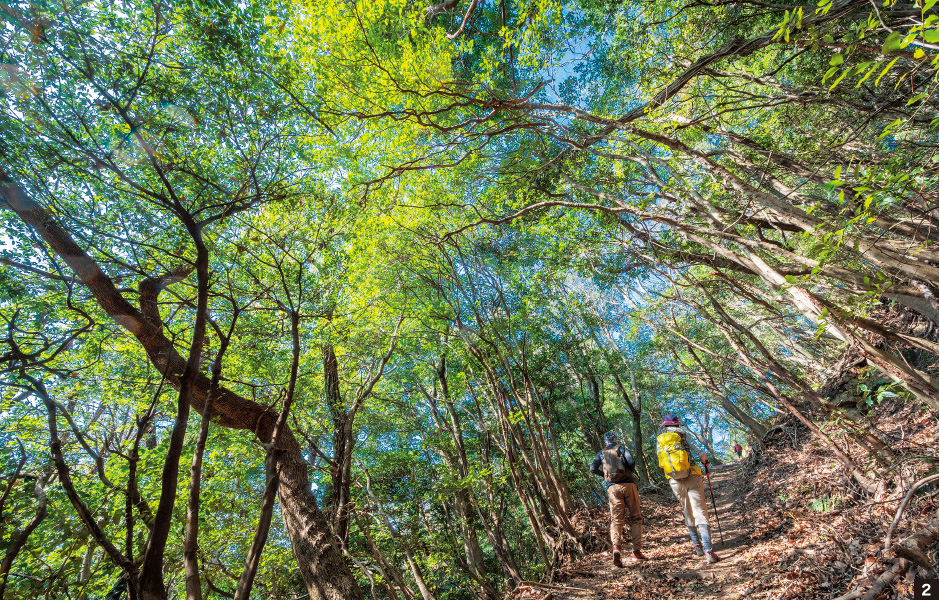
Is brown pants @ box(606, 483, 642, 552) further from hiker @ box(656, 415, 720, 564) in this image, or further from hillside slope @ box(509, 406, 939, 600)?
hiker @ box(656, 415, 720, 564)

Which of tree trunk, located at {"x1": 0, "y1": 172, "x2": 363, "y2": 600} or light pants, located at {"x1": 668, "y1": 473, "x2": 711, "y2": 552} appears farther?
light pants, located at {"x1": 668, "y1": 473, "x2": 711, "y2": 552}

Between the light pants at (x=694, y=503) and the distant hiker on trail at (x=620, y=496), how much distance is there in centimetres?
56

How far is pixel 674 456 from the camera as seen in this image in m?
5.12

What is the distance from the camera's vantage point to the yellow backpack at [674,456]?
507 cm

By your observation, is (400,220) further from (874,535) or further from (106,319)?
(874,535)

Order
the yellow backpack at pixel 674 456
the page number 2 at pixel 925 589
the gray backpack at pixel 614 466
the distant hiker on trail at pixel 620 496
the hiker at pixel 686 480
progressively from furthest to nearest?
the gray backpack at pixel 614 466 → the distant hiker on trail at pixel 620 496 → the yellow backpack at pixel 674 456 → the hiker at pixel 686 480 → the page number 2 at pixel 925 589

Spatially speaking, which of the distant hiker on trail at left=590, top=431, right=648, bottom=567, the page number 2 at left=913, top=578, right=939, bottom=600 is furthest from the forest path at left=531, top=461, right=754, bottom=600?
the page number 2 at left=913, top=578, right=939, bottom=600

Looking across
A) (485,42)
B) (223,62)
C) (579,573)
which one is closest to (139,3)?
(223,62)

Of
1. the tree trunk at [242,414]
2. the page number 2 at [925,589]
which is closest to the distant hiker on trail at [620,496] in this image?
the page number 2 at [925,589]

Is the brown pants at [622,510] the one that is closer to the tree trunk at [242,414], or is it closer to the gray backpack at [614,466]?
the gray backpack at [614,466]

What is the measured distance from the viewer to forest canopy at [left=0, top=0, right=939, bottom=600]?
3002 mm

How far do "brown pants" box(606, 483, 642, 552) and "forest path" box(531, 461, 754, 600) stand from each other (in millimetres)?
329

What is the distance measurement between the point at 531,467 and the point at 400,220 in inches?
198

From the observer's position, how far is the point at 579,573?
5.50 m
